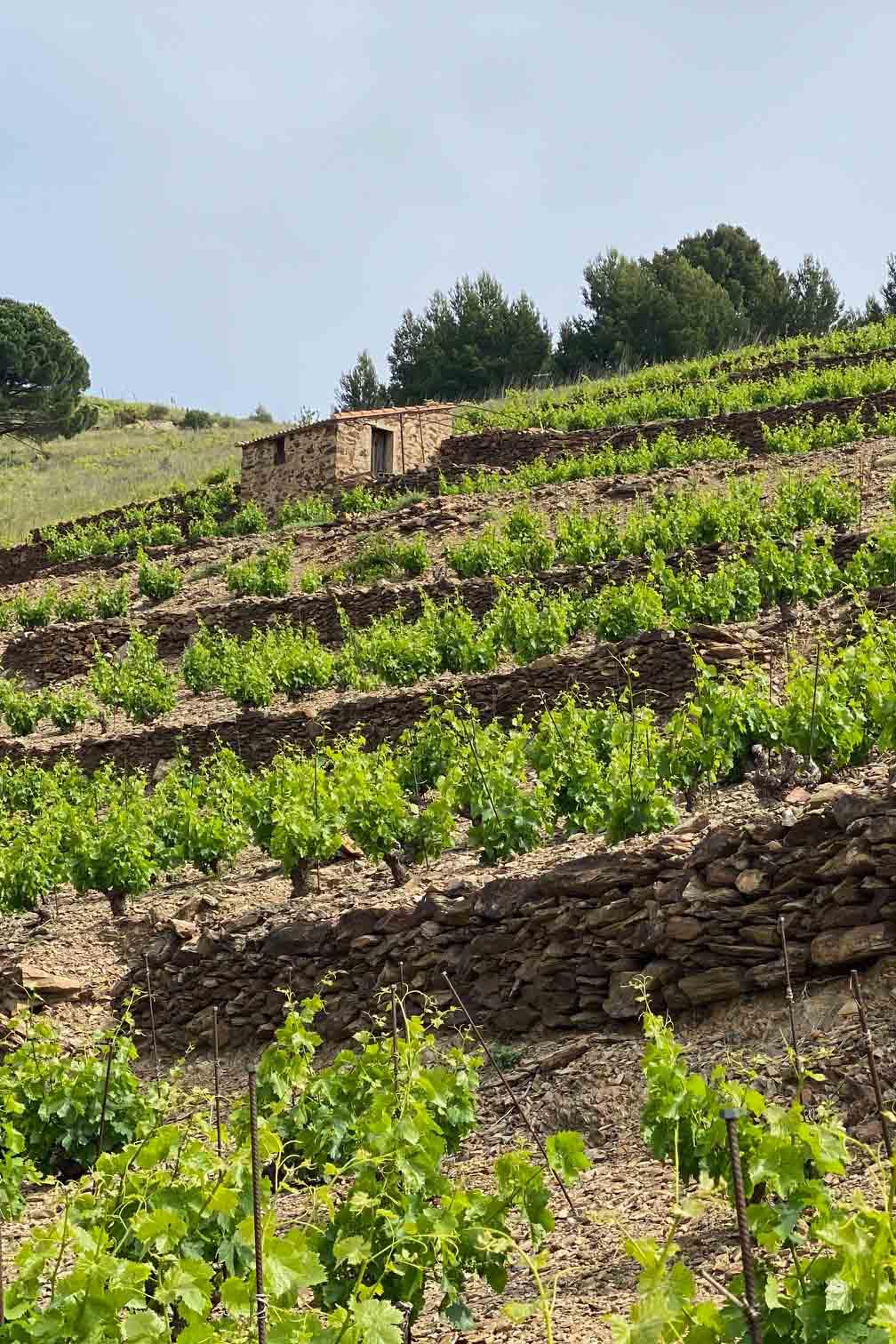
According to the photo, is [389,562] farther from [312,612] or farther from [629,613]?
[629,613]

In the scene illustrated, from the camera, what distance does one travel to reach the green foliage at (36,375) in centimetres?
4316

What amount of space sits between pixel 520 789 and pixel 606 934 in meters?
2.71

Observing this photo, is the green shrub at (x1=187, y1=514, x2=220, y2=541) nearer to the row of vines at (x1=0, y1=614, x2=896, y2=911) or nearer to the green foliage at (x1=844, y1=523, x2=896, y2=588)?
the row of vines at (x1=0, y1=614, x2=896, y2=911)

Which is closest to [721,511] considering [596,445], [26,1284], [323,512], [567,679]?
[567,679]

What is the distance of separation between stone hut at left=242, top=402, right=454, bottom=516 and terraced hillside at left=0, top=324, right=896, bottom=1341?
2817mm

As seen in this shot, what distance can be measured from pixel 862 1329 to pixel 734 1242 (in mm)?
1741

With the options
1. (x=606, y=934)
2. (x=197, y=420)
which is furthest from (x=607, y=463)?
(x=197, y=420)

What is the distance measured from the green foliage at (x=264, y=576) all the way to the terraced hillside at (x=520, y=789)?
6 centimetres

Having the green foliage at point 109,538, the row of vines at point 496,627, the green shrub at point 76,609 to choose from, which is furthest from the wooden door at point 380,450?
the row of vines at point 496,627

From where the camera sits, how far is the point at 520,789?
381 inches

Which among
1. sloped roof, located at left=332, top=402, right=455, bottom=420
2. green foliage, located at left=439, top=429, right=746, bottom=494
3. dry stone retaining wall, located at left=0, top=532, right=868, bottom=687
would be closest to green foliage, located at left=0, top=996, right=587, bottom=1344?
dry stone retaining wall, located at left=0, top=532, right=868, bottom=687

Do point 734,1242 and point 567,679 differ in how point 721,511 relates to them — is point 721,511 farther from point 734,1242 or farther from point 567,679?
point 734,1242

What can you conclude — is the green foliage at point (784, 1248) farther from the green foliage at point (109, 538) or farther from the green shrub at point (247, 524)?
the green foliage at point (109, 538)

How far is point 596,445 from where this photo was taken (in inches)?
945
